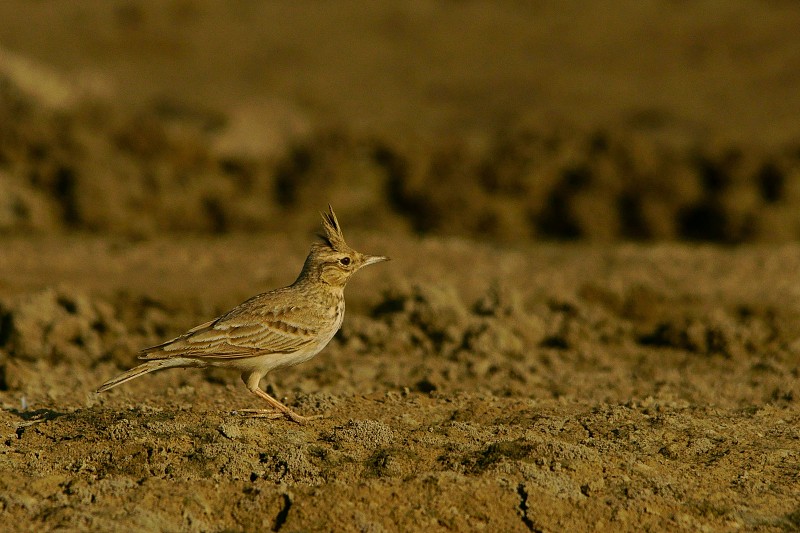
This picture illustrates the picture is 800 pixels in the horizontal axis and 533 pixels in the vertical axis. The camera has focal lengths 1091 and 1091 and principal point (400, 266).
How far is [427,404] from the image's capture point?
6.32 m

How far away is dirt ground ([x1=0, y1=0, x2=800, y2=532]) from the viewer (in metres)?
5.14

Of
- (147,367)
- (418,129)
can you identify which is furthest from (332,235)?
(418,129)

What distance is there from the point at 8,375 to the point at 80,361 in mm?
1197

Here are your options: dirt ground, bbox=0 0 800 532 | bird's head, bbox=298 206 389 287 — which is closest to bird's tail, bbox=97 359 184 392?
dirt ground, bbox=0 0 800 532

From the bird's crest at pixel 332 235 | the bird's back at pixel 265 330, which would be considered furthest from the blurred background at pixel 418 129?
the bird's back at pixel 265 330

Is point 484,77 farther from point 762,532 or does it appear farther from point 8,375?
point 762,532

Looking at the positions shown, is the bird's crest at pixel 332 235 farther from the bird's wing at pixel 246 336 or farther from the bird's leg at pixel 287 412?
the bird's leg at pixel 287 412

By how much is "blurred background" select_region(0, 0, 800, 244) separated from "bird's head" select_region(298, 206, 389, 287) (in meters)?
7.95

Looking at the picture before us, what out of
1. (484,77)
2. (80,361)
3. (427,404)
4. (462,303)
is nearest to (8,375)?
(80,361)

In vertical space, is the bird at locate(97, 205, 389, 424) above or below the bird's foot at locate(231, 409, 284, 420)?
above

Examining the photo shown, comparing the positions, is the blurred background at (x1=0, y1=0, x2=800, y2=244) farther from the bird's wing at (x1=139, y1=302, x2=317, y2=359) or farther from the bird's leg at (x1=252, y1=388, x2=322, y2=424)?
the bird's leg at (x1=252, y1=388, x2=322, y2=424)

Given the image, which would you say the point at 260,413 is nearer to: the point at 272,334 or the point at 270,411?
the point at 270,411

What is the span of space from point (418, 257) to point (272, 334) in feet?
20.1

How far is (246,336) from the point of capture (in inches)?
237
